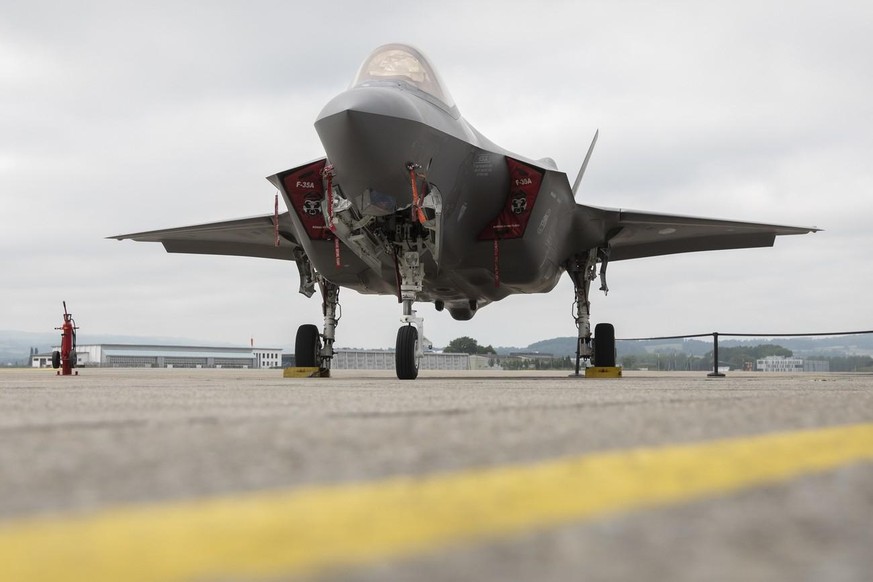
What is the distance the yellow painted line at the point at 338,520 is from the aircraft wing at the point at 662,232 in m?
10.4

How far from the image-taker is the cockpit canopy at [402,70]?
27.7 feet

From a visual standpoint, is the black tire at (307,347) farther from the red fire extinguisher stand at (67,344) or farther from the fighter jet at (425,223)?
the red fire extinguisher stand at (67,344)

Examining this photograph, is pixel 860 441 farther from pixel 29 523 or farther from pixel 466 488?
pixel 29 523

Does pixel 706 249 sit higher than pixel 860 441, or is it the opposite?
pixel 706 249

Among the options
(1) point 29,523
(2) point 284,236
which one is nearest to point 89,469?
(1) point 29,523

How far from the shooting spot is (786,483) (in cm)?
125

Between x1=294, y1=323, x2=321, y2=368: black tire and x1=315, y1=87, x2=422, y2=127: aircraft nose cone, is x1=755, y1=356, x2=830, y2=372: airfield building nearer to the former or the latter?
x1=294, y1=323, x2=321, y2=368: black tire

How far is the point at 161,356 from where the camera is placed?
4991cm

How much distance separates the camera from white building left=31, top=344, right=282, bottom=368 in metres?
47.1

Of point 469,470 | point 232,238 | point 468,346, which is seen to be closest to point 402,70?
point 232,238

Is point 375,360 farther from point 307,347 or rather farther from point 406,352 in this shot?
point 406,352

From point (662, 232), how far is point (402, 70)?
626 centimetres

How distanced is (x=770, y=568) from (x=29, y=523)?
0.80 m

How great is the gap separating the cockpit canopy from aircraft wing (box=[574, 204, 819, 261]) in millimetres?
3430
